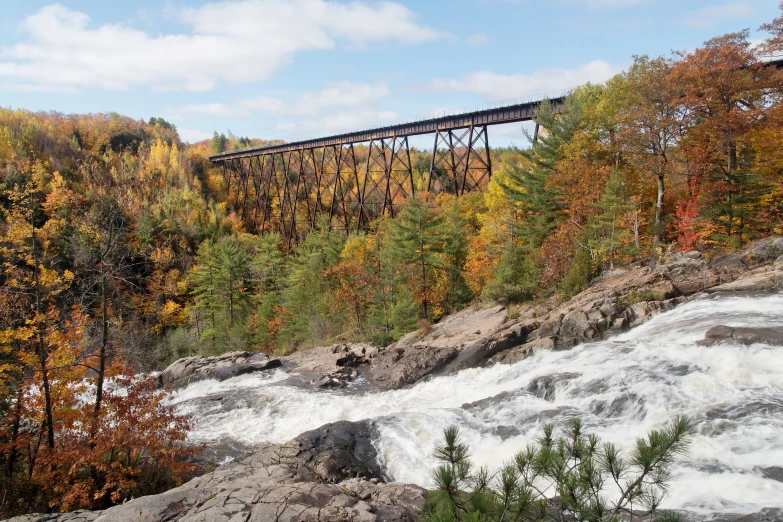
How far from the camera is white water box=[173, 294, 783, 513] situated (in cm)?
555

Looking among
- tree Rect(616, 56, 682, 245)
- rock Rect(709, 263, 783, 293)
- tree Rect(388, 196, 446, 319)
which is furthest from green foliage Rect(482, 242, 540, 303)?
rock Rect(709, 263, 783, 293)

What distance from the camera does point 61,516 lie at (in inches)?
212

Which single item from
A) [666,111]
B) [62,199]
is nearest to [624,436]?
[62,199]

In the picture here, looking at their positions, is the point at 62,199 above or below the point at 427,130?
below

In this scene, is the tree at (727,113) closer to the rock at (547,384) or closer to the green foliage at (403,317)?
the rock at (547,384)

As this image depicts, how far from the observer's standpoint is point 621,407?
768 cm

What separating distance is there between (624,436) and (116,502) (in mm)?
8669

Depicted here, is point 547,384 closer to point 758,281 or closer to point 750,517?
point 750,517

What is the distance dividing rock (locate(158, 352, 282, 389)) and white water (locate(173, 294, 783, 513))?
3.04m

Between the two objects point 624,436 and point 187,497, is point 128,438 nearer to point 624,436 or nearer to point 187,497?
point 187,497

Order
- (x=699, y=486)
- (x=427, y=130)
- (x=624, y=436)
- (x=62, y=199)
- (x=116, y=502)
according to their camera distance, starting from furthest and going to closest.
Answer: (x=427, y=130), (x=116, y=502), (x=624, y=436), (x=62, y=199), (x=699, y=486)

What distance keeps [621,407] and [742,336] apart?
9.32 feet

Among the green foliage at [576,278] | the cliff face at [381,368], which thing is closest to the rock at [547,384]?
the cliff face at [381,368]

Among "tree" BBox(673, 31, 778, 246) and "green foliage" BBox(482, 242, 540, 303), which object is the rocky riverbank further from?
"tree" BBox(673, 31, 778, 246)
